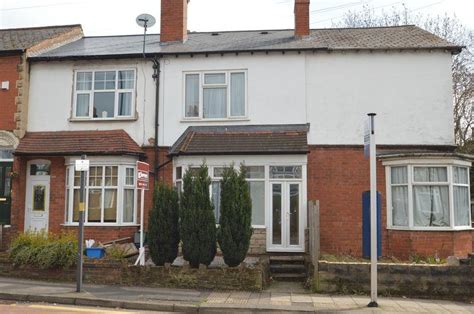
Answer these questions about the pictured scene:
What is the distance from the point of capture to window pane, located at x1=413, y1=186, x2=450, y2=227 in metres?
14.8

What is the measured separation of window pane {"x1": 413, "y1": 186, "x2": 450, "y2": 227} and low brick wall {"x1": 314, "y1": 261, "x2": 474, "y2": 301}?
12.2 feet

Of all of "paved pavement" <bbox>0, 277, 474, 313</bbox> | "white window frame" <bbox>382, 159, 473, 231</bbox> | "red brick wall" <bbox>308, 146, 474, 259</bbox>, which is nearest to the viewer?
"paved pavement" <bbox>0, 277, 474, 313</bbox>

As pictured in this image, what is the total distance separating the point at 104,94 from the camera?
1728 cm

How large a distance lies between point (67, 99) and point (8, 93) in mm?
2006

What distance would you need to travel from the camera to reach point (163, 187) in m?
12.7

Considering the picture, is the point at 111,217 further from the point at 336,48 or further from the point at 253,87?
the point at 336,48

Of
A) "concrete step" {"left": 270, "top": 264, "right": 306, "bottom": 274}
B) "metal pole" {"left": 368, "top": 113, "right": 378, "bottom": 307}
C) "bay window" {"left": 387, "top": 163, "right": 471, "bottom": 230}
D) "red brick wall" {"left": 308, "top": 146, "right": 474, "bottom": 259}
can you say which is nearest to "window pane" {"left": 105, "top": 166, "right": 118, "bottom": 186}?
"concrete step" {"left": 270, "top": 264, "right": 306, "bottom": 274}

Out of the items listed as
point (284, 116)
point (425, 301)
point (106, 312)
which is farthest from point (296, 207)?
point (106, 312)

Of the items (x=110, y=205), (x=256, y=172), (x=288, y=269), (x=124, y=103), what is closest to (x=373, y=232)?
(x=288, y=269)

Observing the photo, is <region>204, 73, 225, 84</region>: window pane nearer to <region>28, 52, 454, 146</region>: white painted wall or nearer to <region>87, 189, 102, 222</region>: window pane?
<region>28, 52, 454, 146</region>: white painted wall

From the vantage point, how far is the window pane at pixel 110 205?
16234 mm

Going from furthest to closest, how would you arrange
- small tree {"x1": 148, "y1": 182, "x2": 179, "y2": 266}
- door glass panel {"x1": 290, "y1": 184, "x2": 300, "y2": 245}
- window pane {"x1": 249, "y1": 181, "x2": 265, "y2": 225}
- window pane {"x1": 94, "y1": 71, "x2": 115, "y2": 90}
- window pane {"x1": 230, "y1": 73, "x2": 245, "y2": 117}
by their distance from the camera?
window pane {"x1": 94, "y1": 71, "x2": 115, "y2": 90} < window pane {"x1": 230, "y1": 73, "x2": 245, "y2": 117} < window pane {"x1": 249, "y1": 181, "x2": 265, "y2": 225} < door glass panel {"x1": 290, "y1": 184, "x2": 300, "y2": 245} < small tree {"x1": 148, "y1": 182, "x2": 179, "y2": 266}

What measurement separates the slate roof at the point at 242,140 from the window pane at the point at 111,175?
1951 mm

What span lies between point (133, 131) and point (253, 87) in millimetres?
4251
